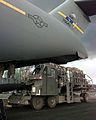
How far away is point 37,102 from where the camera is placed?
42.1 feet

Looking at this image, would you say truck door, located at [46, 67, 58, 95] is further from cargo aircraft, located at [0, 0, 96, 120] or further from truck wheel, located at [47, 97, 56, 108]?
cargo aircraft, located at [0, 0, 96, 120]

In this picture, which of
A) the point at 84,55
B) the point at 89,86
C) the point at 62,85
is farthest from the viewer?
the point at 89,86

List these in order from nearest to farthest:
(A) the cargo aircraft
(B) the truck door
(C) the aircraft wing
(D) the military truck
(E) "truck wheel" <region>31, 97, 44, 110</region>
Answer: (A) the cargo aircraft < (C) the aircraft wing < (E) "truck wheel" <region>31, 97, 44, 110</region> < (D) the military truck < (B) the truck door

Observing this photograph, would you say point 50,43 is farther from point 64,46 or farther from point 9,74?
point 9,74

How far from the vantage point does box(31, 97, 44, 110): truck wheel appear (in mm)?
12609

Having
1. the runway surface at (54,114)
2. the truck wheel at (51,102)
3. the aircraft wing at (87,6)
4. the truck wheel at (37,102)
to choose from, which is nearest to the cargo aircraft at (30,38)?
the aircraft wing at (87,6)

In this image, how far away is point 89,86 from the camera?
1764cm

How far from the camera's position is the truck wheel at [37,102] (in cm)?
1261

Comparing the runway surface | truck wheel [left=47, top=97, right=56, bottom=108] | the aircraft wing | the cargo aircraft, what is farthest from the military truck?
the cargo aircraft

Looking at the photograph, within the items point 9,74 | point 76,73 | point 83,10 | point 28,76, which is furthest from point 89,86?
point 9,74

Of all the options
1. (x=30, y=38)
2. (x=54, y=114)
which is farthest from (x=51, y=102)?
(x=30, y=38)

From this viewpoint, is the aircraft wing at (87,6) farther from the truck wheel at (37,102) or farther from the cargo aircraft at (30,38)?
the truck wheel at (37,102)

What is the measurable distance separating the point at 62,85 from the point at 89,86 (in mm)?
3941

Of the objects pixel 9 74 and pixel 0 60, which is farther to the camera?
pixel 9 74
